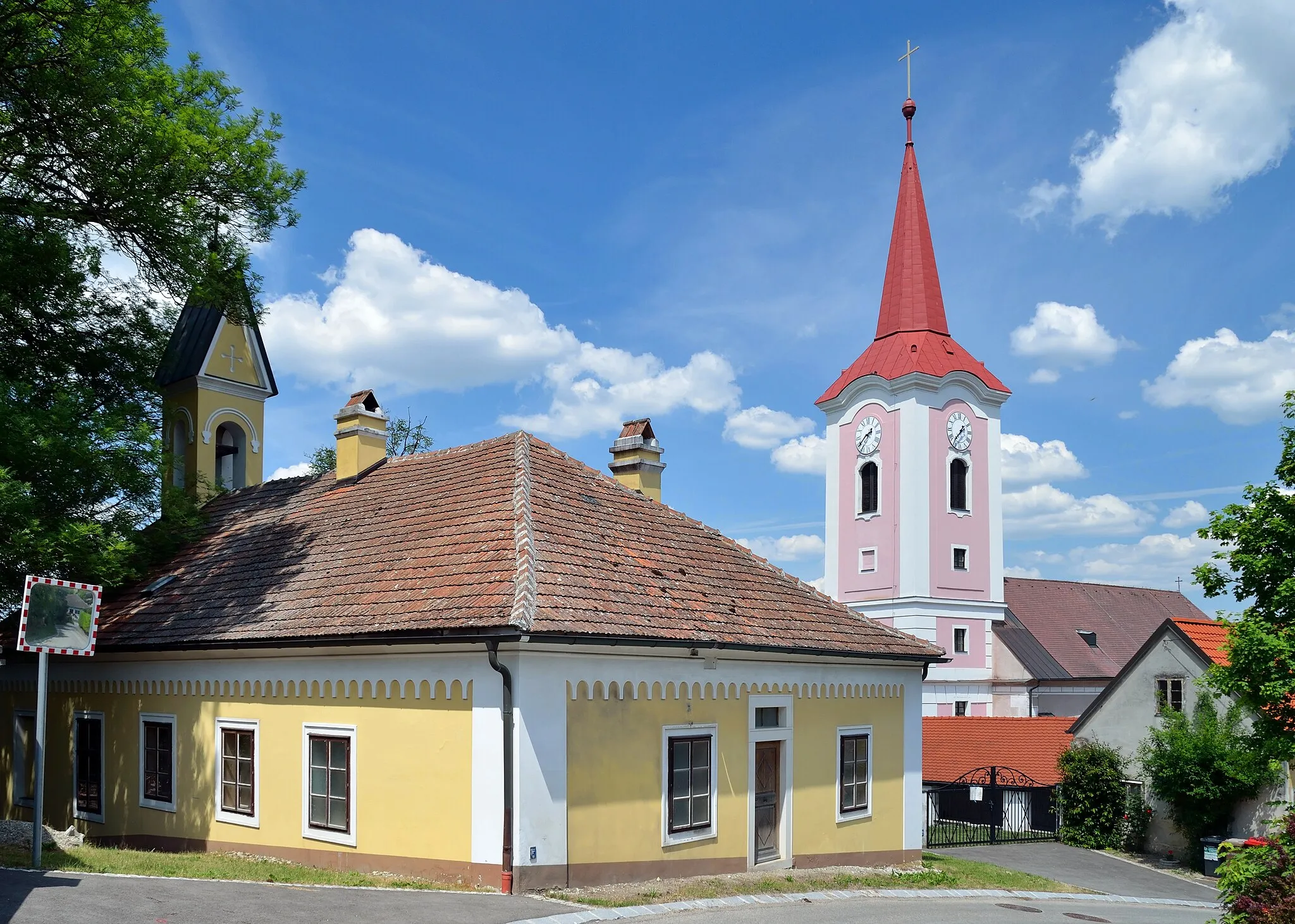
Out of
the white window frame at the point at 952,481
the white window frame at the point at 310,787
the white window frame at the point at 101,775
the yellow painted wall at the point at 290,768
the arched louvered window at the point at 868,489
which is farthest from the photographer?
the arched louvered window at the point at 868,489

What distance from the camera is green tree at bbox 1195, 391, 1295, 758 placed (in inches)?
838

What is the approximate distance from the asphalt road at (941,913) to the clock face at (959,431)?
28.7m

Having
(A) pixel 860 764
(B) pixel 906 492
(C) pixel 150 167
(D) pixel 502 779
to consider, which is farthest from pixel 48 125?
(B) pixel 906 492

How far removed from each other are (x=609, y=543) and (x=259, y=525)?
745 centimetres

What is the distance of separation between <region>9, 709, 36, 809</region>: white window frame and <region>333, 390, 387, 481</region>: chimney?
6.82 meters

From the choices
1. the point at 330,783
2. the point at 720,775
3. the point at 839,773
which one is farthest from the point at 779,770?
the point at 330,783

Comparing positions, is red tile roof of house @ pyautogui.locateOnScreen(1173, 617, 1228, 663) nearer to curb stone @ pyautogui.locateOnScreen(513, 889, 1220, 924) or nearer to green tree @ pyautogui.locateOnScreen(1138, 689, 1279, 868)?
green tree @ pyautogui.locateOnScreen(1138, 689, 1279, 868)

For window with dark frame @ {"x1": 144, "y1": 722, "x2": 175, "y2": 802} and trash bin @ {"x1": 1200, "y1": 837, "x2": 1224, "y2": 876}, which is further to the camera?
trash bin @ {"x1": 1200, "y1": 837, "x2": 1224, "y2": 876}

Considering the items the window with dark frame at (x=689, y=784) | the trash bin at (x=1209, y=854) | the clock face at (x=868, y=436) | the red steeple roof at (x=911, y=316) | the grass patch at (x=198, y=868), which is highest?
the red steeple roof at (x=911, y=316)

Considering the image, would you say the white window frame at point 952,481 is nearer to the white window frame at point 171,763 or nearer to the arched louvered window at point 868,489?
the arched louvered window at point 868,489

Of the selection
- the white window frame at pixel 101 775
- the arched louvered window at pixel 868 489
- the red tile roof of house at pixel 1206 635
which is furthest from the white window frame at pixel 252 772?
the arched louvered window at pixel 868 489

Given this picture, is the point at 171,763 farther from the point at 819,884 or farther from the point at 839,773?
the point at 839,773

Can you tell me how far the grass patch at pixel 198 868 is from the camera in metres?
12.5

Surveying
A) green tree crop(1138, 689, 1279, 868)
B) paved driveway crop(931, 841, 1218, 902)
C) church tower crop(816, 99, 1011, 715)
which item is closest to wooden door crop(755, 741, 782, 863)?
paved driveway crop(931, 841, 1218, 902)
